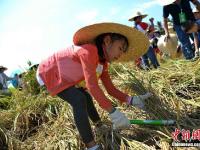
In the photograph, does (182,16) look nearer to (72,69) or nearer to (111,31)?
(111,31)

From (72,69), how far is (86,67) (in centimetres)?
17

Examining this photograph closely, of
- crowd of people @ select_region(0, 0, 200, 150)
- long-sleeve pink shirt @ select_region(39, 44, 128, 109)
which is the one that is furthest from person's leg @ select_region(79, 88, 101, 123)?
long-sleeve pink shirt @ select_region(39, 44, 128, 109)

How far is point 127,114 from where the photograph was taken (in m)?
3.31

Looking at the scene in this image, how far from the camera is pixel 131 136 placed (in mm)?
3010

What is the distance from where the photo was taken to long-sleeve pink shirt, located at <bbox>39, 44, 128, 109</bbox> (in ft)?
9.02

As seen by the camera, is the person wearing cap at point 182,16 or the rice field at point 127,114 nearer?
the rice field at point 127,114

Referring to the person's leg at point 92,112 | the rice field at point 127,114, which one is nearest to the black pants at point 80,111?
the rice field at point 127,114

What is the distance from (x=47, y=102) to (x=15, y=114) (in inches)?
A: 13.0

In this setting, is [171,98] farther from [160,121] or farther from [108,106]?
[108,106]

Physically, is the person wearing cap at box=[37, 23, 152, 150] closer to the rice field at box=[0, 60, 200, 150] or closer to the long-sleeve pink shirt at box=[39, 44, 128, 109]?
the long-sleeve pink shirt at box=[39, 44, 128, 109]

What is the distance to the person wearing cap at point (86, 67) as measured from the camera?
2779 mm

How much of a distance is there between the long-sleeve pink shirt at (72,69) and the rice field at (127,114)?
1.24 feet

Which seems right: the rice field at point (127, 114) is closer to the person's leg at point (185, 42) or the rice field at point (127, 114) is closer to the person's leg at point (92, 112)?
the person's leg at point (92, 112)

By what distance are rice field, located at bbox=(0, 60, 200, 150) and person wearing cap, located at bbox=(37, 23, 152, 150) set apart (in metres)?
0.20
